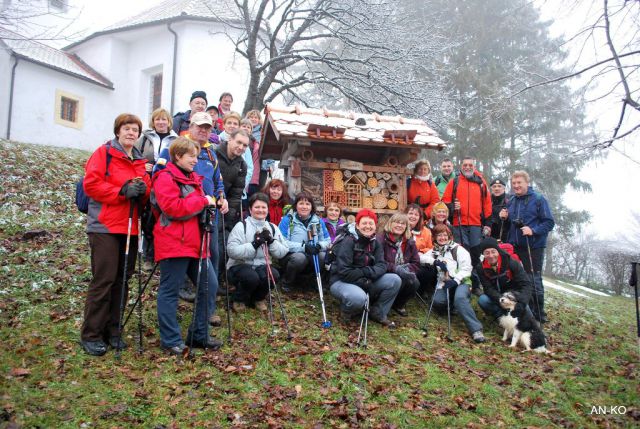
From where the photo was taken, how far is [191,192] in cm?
456

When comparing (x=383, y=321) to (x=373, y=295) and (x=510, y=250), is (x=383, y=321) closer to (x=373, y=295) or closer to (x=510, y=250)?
(x=373, y=295)

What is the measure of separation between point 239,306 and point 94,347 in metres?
1.90

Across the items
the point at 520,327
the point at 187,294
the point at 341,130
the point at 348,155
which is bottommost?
the point at 520,327

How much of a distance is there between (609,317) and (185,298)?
825 centimetres

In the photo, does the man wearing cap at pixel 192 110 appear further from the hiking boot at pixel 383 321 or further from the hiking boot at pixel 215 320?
the hiking boot at pixel 383 321

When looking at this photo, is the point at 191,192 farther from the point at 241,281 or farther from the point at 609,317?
the point at 609,317

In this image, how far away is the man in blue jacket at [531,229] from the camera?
277 inches

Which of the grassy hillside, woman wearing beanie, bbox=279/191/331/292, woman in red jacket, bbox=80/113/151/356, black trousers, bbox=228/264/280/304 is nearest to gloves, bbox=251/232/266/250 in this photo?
black trousers, bbox=228/264/280/304

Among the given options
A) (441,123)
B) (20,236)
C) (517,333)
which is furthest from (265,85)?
(517,333)

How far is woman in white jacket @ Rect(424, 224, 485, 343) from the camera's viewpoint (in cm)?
641

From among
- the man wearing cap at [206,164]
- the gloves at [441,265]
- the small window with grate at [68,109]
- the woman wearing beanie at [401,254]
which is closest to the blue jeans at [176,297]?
the man wearing cap at [206,164]

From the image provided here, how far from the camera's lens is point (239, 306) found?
5.94 m

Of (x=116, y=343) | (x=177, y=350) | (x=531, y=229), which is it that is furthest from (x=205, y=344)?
(x=531, y=229)

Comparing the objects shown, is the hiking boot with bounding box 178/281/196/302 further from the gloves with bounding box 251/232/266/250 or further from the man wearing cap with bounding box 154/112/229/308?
the gloves with bounding box 251/232/266/250
